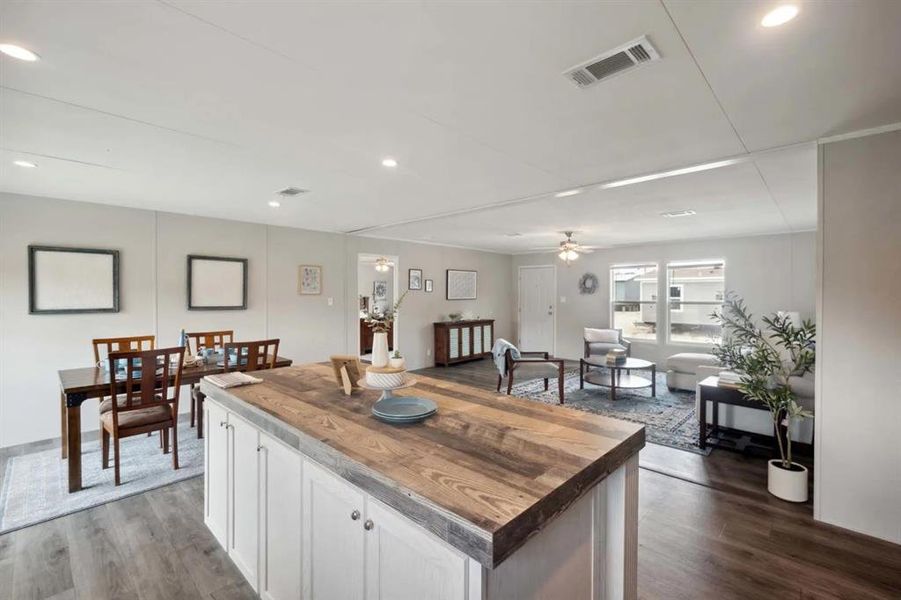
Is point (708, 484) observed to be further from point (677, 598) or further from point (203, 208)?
point (203, 208)

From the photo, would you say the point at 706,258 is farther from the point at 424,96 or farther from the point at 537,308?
the point at 424,96

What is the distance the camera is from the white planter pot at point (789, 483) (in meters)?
2.66

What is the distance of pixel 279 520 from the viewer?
5.26ft

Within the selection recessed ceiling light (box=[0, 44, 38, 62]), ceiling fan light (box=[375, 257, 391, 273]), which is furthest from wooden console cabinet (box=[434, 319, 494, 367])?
recessed ceiling light (box=[0, 44, 38, 62])

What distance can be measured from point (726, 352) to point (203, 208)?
5203 mm

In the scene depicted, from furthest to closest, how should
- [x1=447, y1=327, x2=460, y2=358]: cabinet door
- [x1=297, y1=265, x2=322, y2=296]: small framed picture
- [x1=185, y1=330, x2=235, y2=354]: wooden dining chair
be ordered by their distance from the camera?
1. [x1=447, y1=327, x2=460, y2=358]: cabinet door
2. [x1=297, y1=265, x2=322, y2=296]: small framed picture
3. [x1=185, y1=330, x2=235, y2=354]: wooden dining chair

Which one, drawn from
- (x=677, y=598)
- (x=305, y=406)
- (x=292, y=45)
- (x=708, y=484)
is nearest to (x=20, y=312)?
(x=305, y=406)

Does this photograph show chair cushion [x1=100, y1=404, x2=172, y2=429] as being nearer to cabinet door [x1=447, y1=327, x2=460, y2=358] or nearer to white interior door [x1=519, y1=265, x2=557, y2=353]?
cabinet door [x1=447, y1=327, x2=460, y2=358]

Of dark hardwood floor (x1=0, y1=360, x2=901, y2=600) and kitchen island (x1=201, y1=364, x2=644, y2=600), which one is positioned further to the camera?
dark hardwood floor (x1=0, y1=360, x2=901, y2=600)

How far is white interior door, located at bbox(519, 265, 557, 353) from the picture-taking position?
8594 mm

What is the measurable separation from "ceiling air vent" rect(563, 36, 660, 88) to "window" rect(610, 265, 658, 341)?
6346 mm

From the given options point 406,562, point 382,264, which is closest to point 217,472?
point 406,562

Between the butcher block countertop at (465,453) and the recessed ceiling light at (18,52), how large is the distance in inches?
63.6

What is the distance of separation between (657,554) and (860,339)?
1702 millimetres
